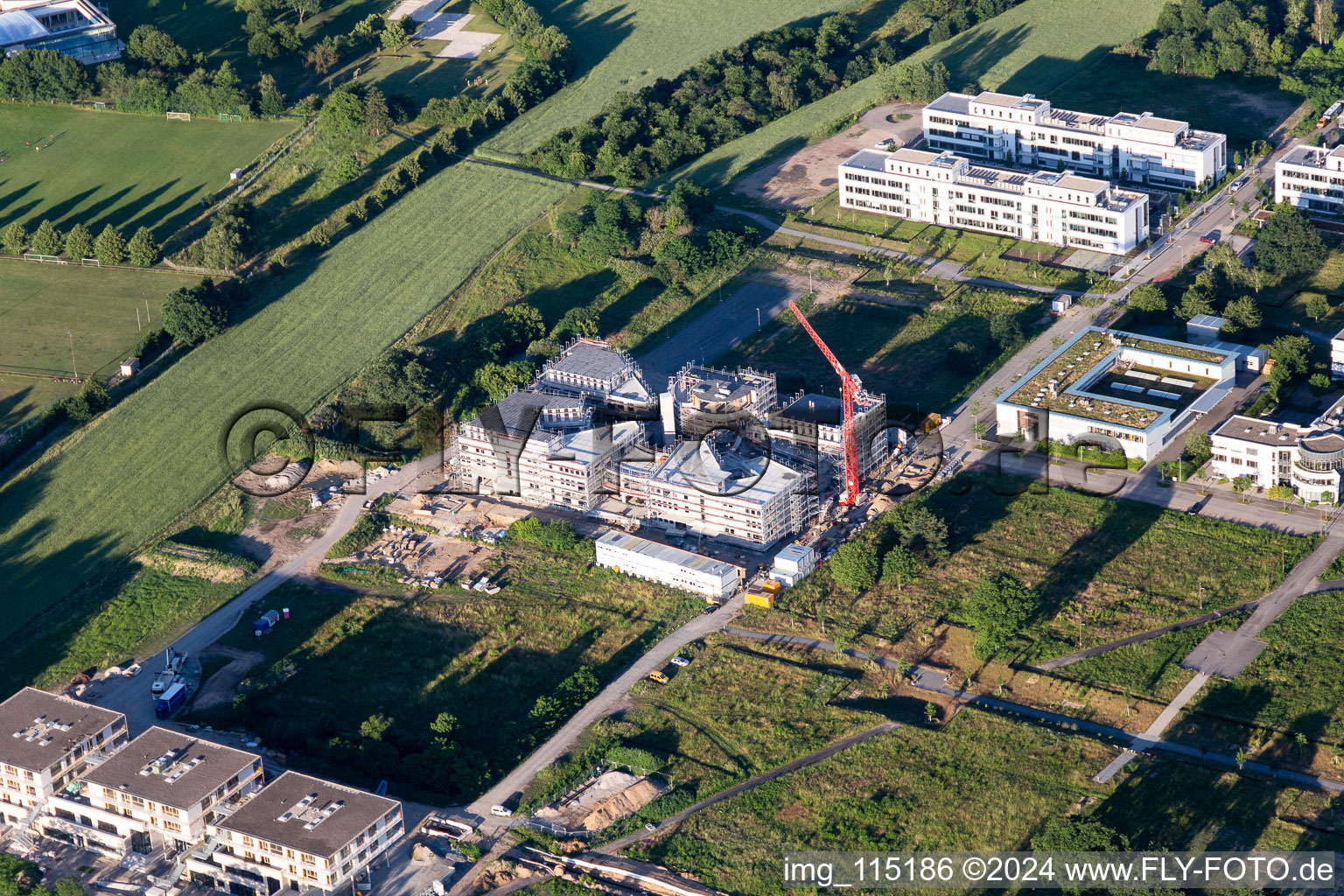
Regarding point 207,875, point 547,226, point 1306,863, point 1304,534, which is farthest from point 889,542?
point 547,226

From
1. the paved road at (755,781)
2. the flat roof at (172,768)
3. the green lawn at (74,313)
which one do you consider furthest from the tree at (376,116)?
the paved road at (755,781)

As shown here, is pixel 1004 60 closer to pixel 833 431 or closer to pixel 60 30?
pixel 833 431

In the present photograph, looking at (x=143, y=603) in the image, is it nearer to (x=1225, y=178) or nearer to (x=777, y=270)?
(x=777, y=270)

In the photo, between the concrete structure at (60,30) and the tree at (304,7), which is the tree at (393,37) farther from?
the concrete structure at (60,30)

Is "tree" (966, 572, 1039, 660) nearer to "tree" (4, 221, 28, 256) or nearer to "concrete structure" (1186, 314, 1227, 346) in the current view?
"concrete structure" (1186, 314, 1227, 346)

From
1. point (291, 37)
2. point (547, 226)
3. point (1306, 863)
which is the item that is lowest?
point (1306, 863)

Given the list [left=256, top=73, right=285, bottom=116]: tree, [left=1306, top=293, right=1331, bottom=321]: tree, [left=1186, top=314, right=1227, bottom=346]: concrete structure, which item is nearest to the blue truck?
[left=1186, top=314, right=1227, bottom=346]: concrete structure
